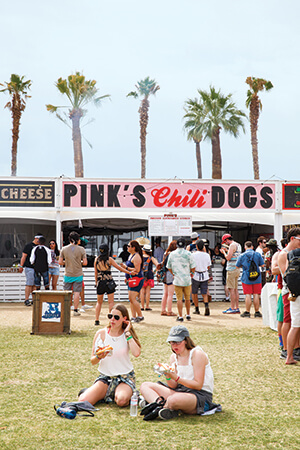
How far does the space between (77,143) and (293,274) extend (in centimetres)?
2502

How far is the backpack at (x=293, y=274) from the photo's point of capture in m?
6.33

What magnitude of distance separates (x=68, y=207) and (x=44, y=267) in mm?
3966

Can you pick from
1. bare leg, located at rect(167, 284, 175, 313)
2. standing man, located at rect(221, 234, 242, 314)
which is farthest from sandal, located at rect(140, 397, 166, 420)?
standing man, located at rect(221, 234, 242, 314)

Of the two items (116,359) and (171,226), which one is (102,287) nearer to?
(116,359)

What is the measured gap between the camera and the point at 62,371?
20.8 ft

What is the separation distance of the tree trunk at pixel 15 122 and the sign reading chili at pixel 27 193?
14365 mm

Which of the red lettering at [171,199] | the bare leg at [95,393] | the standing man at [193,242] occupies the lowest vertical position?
the bare leg at [95,393]

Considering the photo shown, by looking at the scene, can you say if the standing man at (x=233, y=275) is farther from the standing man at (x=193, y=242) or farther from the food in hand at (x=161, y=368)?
the food in hand at (x=161, y=368)

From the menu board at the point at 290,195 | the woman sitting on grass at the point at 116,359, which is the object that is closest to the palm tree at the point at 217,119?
the menu board at the point at 290,195

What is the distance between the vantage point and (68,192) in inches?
643

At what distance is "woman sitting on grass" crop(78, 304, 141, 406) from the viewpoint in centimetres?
508

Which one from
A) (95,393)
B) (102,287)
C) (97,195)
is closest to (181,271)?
(102,287)

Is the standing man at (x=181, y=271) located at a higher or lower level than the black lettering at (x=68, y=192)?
lower

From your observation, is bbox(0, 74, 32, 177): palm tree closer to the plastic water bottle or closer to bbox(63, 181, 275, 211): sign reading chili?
bbox(63, 181, 275, 211): sign reading chili
